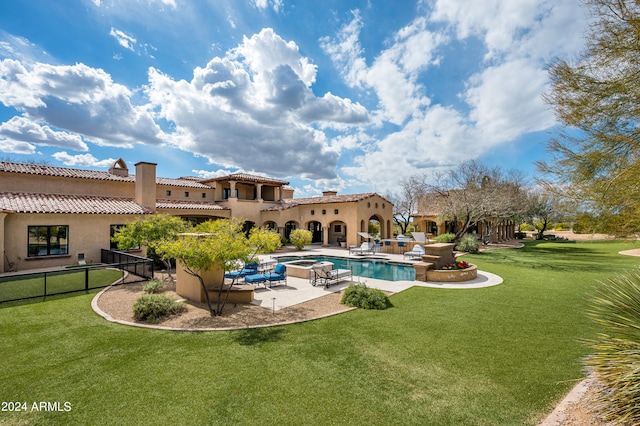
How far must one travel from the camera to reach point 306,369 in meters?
6.17

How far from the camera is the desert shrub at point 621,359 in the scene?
151 inches

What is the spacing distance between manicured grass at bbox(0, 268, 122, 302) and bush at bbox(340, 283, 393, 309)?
11548 mm

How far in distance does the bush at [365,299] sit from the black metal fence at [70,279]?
10.4 metres

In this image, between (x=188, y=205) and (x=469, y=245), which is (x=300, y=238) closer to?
(x=188, y=205)

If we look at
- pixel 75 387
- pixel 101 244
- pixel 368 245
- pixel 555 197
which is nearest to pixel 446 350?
pixel 555 197

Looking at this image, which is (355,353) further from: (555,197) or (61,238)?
(61,238)

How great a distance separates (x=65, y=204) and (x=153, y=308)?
16442 mm

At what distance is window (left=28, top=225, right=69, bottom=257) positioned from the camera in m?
17.8

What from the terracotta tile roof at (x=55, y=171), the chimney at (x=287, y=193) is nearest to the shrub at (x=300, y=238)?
the terracotta tile roof at (x=55, y=171)

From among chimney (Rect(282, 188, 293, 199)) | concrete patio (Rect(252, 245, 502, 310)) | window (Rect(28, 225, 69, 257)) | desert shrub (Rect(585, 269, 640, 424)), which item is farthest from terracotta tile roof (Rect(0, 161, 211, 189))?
desert shrub (Rect(585, 269, 640, 424))

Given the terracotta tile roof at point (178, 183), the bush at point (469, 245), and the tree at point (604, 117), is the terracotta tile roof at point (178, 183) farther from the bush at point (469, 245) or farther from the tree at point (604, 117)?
the tree at point (604, 117)

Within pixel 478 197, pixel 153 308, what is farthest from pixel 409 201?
pixel 153 308

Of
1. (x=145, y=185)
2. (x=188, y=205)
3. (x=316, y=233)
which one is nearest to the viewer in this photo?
(x=145, y=185)

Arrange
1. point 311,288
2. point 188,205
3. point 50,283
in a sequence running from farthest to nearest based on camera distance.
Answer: point 188,205 < point 311,288 < point 50,283
